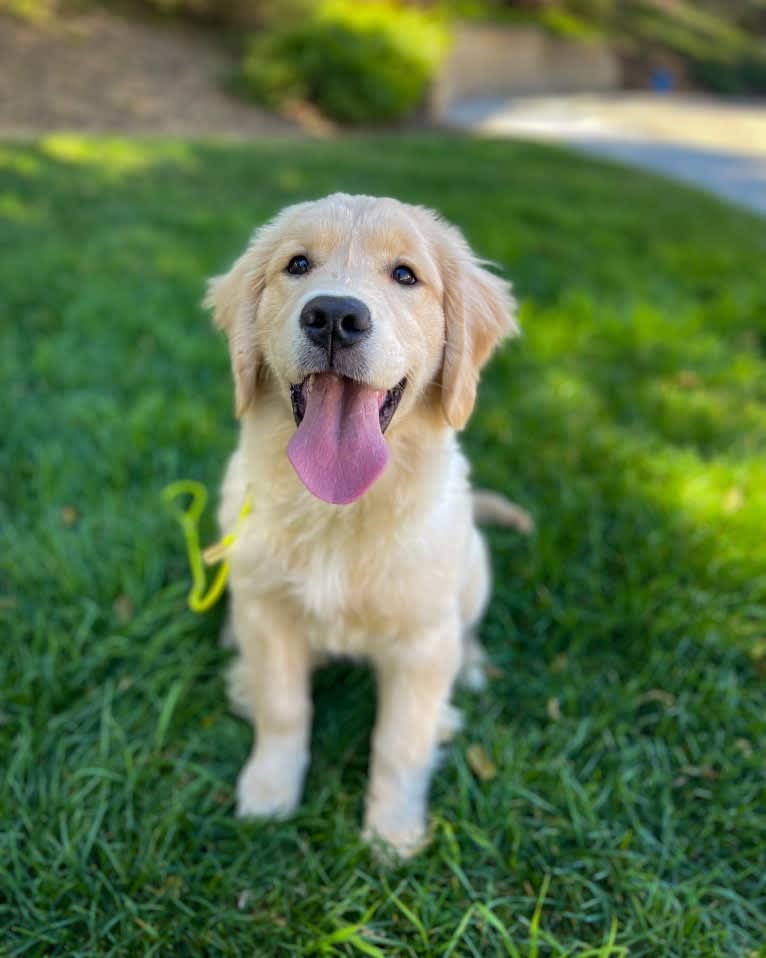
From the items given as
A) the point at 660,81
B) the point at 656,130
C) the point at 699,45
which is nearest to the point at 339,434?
the point at 656,130

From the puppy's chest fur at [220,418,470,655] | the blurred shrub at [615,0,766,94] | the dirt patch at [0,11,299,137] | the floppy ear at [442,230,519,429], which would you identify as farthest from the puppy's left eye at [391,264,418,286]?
the blurred shrub at [615,0,766,94]

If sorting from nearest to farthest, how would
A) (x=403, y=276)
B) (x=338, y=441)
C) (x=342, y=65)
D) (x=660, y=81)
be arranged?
(x=338, y=441), (x=403, y=276), (x=342, y=65), (x=660, y=81)

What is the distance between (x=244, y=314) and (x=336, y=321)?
0.42 m

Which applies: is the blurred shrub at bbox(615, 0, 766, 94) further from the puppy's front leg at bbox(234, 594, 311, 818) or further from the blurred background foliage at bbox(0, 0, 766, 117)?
the puppy's front leg at bbox(234, 594, 311, 818)

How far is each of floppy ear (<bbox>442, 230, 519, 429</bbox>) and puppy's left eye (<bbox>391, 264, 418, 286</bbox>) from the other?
0.12 meters

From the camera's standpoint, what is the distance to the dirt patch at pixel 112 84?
1101cm

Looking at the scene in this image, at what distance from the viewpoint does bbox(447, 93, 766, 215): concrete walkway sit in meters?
11.1

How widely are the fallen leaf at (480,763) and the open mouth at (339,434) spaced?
3.20 ft

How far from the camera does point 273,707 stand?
2.11m

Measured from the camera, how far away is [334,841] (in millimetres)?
1971

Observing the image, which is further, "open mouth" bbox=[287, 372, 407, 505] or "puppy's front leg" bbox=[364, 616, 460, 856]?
"puppy's front leg" bbox=[364, 616, 460, 856]

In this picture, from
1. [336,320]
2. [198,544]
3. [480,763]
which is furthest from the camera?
[198,544]

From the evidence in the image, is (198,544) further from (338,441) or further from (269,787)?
(338,441)

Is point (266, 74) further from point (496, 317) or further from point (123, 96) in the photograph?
point (496, 317)
